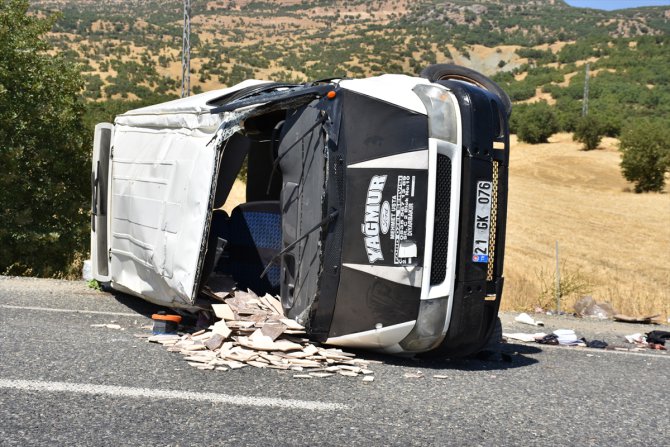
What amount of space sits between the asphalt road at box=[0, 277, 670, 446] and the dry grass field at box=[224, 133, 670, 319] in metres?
2.90

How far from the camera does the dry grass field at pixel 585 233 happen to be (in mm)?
12664

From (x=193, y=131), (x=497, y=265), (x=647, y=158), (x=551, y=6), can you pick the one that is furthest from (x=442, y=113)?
(x=551, y=6)

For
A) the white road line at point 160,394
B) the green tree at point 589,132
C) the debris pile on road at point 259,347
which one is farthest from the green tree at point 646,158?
the white road line at point 160,394

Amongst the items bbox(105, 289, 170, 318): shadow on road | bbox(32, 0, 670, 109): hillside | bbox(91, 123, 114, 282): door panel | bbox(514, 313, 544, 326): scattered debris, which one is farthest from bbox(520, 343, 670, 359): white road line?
bbox(32, 0, 670, 109): hillside

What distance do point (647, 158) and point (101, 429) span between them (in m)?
39.6

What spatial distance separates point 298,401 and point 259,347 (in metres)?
1.01

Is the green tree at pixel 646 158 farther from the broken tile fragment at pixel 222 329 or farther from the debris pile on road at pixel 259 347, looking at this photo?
the broken tile fragment at pixel 222 329

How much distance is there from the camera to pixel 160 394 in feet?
14.6

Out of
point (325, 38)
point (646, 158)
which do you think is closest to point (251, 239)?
point (646, 158)

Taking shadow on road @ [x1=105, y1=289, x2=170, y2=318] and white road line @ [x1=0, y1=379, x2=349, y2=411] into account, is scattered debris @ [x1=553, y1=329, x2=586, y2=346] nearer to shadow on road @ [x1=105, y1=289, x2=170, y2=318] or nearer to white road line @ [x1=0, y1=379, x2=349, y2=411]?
white road line @ [x1=0, y1=379, x2=349, y2=411]

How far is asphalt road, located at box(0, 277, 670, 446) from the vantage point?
154 inches

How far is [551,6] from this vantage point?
470 feet

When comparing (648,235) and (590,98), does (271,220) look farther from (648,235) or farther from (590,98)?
(590,98)

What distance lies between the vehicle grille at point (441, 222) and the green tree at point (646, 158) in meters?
37.3
